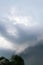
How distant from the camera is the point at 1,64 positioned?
636 feet

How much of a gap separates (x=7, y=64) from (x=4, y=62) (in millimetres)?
4123

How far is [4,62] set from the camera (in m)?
196

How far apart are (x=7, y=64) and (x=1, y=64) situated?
7031mm

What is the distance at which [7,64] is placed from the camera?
196875 millimetres

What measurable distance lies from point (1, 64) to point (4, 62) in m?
4.14
